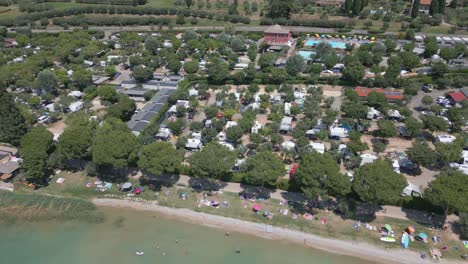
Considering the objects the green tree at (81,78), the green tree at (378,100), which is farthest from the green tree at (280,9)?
the green tree at (81,78)

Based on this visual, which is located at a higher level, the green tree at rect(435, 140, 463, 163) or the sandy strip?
the green tree at rect(435, 140, 463, 163)

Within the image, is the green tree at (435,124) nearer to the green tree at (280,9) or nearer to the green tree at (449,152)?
the green tree at (449,152)

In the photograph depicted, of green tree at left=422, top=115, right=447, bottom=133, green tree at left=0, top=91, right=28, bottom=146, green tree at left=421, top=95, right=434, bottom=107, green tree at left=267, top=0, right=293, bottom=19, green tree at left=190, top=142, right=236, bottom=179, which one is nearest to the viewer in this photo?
green tree at left=190, top=142, right=236, bottom=179

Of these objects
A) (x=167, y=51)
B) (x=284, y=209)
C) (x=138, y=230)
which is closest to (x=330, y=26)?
(x=167, y=51)

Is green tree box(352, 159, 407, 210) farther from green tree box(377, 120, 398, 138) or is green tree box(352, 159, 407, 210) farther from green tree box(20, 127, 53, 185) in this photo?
green tree box(20, 127, 53, 185)

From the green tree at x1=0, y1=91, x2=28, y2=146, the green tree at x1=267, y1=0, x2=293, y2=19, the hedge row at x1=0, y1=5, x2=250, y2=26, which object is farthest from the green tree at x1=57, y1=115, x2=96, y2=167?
the green tree at x1=267, y1=0, x2=293, y2=19

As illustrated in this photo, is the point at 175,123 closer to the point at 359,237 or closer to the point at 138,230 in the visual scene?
the point at 138,230

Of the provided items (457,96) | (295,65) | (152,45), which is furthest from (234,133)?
(152,45)
